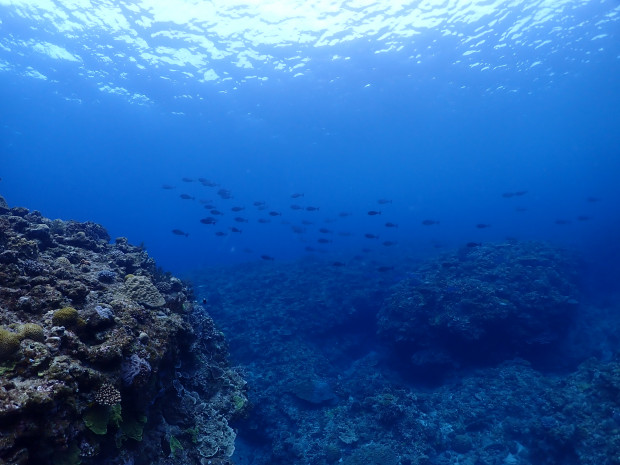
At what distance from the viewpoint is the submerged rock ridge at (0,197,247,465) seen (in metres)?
3.14

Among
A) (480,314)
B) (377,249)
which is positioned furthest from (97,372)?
(377,249)

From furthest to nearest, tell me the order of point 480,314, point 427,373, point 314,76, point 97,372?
point 314,76 < point 427,373 < point 480,314 < point 97,372

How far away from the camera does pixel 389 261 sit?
30031mm

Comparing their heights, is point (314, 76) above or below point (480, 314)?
above

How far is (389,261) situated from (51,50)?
36.2 metres

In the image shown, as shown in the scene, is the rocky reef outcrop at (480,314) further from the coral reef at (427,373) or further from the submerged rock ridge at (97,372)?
the submerged rock ridge at (97,372)

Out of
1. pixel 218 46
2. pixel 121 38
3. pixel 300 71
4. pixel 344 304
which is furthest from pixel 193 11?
pixel 344 304

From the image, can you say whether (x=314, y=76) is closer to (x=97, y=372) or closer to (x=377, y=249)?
(x=377, y=249)

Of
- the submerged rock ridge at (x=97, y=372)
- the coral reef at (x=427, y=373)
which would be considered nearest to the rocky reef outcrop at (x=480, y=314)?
the coral reef at (x=427, y=373)

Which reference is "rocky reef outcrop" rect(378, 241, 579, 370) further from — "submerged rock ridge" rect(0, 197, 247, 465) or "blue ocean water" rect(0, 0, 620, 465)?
"submerged rock ridge" rect(0, 197, 247, 465)

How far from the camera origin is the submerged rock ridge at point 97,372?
124 inches

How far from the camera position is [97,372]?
12.5 feet

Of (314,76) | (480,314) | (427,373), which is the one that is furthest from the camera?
A: (314,76)

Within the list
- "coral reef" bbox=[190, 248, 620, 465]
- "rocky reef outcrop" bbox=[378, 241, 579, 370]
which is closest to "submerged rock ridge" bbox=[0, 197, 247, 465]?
"coral reef" bbox=[190, 248, 620, 465]
